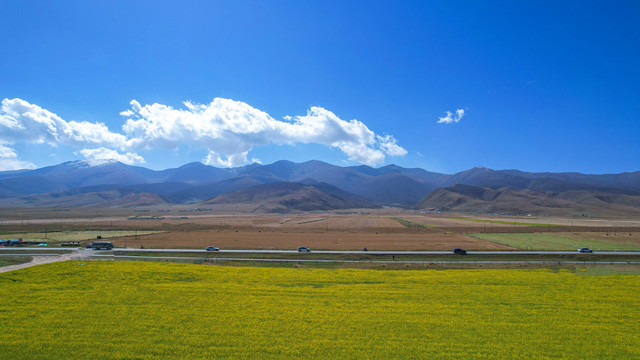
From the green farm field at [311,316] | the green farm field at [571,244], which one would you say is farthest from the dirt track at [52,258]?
the green farm field at [571,244]

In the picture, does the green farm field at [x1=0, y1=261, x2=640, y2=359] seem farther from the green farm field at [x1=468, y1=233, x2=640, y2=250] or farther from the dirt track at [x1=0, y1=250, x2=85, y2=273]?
the green farm field at [x1=468, y1=233, x2=640, y2=250]

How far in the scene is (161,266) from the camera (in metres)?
36.6

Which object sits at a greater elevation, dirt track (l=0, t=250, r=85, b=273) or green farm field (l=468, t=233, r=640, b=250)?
dirt track (l=0, t=250, r=85, b=273)

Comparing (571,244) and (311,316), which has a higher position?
(311,316)

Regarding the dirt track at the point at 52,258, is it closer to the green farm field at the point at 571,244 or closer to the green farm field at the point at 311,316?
the green farm field at the point at 311,316

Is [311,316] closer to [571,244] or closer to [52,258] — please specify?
[52,258]

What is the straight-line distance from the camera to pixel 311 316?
21.8 metres

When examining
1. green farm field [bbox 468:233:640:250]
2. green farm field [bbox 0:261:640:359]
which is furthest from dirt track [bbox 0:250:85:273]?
green farm field [bbox 468:233:640:250]

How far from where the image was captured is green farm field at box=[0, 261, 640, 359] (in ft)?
57.2

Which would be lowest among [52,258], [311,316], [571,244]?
[571,244]

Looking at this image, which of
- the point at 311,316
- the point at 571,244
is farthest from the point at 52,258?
the point at 571,244

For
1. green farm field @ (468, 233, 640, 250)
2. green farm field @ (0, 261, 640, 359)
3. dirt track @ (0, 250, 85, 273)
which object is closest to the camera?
green farm field @ (0, 261, 640, 359)

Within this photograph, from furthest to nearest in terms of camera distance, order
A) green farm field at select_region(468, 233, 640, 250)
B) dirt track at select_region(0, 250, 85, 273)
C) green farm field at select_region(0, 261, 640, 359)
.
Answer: green farm field at select_region(468, 233, 640, 250) → dirt track at select_region(0, 250, 85, 273) → green farm field at select_region(0, 261, 640, 359)

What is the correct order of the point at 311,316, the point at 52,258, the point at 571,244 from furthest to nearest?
the point at 571,244, the point at 52,258, the point at 311,316
